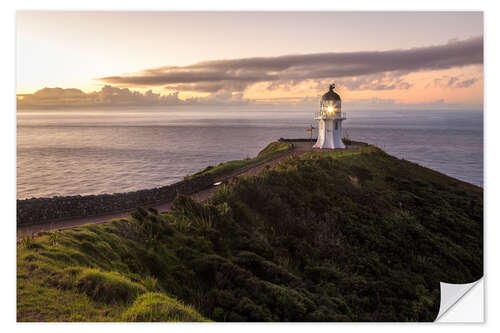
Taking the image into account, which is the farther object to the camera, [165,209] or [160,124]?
[160,124]

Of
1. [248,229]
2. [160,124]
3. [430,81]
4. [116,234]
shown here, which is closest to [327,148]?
[430,81]

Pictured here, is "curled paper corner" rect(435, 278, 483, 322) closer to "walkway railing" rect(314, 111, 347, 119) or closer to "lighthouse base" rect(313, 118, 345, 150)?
"lighthouse base" rect(313, 118, 345, 150)

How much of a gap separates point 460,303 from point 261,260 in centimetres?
512

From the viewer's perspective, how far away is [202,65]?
407 inches

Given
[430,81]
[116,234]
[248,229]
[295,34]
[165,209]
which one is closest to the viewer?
[116,234]

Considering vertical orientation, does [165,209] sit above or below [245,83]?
below

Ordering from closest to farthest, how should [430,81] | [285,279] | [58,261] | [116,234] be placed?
[58,261], [116,234], [285,279], [430,81]

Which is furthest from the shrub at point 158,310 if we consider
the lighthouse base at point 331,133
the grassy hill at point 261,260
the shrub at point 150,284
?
the lighthouse base at point 331,133

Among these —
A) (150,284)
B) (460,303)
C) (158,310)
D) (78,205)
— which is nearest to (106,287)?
(150,284)

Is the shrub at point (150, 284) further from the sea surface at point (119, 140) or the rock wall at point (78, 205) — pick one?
the sea surface at point (119, 140)

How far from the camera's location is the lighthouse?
22.4 metres

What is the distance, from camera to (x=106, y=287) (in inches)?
176

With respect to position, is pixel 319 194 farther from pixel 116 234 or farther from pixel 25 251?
pixel 25 251

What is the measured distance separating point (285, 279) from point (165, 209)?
380cm
